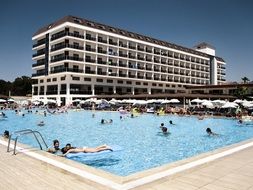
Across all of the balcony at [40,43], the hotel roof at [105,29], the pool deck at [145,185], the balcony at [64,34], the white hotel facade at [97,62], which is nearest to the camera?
the pool deck at [145,185]

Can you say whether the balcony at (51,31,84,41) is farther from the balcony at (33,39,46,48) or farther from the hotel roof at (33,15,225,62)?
the balcony at (33,39,46,48)

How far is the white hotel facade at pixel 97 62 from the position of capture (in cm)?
5509

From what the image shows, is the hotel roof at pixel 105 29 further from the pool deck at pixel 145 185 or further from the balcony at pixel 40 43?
the pool deck at pixel 145 185

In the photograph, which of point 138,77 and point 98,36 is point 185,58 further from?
point 98,36

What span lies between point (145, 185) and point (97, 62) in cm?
5410

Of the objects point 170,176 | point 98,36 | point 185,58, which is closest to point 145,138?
point 170,176

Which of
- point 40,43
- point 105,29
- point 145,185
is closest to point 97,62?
point 105,29

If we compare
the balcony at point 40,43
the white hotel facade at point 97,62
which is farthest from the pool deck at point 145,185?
the balcony at point 40,43

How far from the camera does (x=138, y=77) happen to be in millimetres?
68562

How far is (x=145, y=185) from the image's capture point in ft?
19.1

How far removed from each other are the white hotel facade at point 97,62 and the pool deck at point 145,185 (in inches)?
1874

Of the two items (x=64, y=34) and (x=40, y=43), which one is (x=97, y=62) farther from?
(x=40, y=43)

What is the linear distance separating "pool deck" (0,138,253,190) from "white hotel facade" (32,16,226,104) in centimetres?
4759

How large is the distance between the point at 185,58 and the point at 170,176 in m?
80.4
